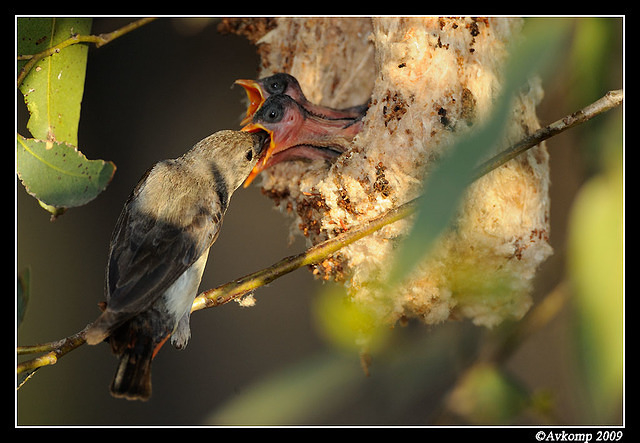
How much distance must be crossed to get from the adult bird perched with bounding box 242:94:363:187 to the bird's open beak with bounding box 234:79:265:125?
96 mm

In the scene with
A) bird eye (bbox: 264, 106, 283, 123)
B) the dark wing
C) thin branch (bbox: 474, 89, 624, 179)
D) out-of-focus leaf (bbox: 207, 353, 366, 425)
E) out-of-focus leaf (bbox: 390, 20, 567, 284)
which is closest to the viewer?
out-of-focus leaf (bbox: 390, 20, 567, 284)

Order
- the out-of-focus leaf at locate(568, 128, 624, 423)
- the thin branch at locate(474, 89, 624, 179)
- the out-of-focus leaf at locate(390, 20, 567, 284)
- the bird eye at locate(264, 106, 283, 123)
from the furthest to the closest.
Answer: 1. the bird eye at locate(264, 106, 283, 123)
2. the thin branch at locate(474, 89, 624, 179)
3. the out-of-focus leaf at locate(568, 128, 624, 423)
4. the out-of-focus leaf at locate(390, 20, 567, 284)

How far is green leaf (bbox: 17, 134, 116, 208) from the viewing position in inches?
48.0

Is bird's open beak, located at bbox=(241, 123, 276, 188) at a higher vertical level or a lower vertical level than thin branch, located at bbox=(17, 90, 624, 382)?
higher

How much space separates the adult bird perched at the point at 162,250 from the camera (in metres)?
1.31

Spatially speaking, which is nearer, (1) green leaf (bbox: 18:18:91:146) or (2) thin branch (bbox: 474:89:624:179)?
(2) thin branch (bbox: 474:89:624:179)

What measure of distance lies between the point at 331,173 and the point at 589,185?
652 mm

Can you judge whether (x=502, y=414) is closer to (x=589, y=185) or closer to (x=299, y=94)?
(x=589, y=185)

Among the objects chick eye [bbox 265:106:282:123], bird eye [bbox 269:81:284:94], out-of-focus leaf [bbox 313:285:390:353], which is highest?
bird eye [bbox 269:81:284:94]

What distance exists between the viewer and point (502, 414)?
1.24 meters

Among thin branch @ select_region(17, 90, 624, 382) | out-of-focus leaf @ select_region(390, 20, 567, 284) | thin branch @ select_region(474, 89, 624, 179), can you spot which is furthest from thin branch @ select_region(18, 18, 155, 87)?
out-of-focus leaf @ select_region(390, 20, 567, 284)

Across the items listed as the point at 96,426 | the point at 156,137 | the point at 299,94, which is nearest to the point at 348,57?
the point at 299,94

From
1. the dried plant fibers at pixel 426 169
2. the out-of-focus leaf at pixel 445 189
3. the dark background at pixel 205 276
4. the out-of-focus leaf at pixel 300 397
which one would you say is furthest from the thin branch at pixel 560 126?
the out-of-focus leaf at pixel 300 397

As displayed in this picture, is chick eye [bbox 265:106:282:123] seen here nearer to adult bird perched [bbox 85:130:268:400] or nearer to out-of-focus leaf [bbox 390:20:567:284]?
adult bird perched [bbox 85:130:268:400]
